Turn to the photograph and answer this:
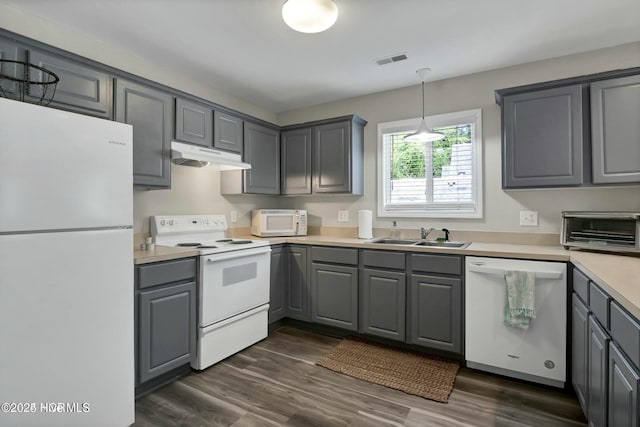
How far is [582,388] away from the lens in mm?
1760

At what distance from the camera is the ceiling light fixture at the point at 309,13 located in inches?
68.7

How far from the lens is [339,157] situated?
3.33 meters

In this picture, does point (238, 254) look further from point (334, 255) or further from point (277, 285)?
point (334, 255)

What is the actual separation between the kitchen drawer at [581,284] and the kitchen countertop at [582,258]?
0.05 meters

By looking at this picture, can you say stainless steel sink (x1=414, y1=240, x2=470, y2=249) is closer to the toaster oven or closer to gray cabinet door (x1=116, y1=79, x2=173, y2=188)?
the toaster oven

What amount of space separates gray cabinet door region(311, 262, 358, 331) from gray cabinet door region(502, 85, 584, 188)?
1.51 metres

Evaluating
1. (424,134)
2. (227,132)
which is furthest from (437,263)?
(227,132)

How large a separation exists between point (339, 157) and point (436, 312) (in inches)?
68.3

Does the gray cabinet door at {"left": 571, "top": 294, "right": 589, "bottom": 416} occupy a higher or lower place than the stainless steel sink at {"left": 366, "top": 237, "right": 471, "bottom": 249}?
lower

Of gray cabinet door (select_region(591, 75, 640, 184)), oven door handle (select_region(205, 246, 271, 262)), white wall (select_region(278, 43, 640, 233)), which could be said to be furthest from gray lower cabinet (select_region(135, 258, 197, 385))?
gray cabinet door (select_region(591, 75, 640, 184))

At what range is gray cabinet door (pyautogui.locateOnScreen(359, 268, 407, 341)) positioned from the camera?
2.65m

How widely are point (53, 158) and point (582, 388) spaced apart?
2920 millimetres

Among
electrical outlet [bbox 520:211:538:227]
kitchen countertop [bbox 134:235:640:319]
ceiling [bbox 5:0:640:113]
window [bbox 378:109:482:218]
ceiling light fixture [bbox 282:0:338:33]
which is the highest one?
ceiling [bbox 5:0:640:113]

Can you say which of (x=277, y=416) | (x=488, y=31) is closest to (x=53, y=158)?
(x=277, y=416)
